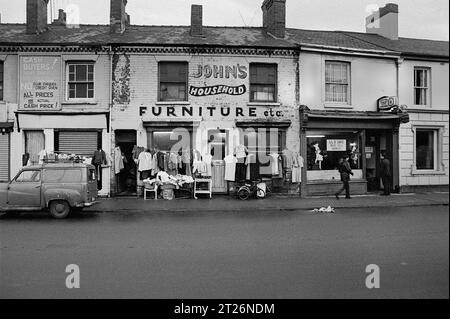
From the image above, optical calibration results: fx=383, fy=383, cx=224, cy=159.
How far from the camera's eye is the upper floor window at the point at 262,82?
682 inches

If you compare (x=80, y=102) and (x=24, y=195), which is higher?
(x=80, y=102)

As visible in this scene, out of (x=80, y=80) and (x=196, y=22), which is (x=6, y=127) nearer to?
(x=80, y=80)

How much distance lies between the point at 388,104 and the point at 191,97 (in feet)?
28.2

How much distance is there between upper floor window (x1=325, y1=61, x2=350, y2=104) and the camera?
17.6 metres

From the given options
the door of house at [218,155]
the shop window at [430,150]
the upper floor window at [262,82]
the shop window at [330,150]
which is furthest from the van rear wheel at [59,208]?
the shop window at [330,150]

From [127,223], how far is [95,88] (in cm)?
859

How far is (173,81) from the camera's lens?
16984 mm

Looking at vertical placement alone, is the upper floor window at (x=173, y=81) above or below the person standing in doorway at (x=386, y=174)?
above

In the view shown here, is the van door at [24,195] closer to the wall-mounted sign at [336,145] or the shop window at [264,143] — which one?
the shop window at [264,143]

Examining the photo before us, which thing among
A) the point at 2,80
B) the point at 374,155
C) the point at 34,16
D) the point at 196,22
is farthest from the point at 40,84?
the point at 374,155

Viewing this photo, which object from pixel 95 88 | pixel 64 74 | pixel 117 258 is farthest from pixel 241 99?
pixel 117 258

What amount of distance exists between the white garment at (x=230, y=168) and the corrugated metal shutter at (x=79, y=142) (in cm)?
581

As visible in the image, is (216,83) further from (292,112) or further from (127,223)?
(127,223)

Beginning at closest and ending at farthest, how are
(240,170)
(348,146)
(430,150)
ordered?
(430,150), (240,170), (348,146)
